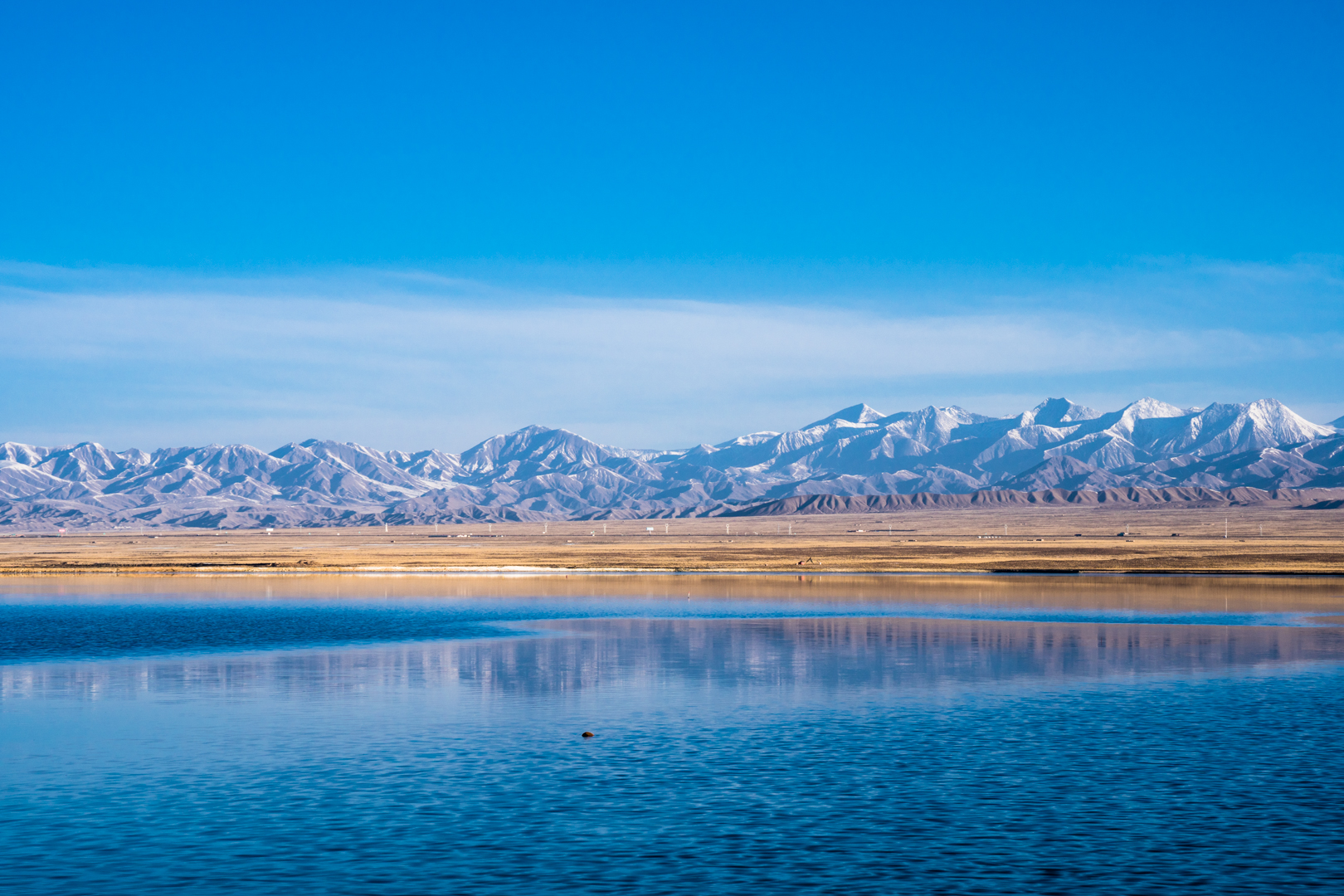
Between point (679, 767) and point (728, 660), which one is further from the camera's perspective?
point (728, 660)

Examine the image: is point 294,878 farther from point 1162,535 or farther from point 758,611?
point 1162,535

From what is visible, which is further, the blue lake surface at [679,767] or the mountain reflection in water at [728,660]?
the mountain reflection in water at [728,660]

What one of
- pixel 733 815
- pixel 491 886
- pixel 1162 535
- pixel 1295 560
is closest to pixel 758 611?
pixel 733 815

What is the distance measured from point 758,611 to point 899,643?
17279 mm

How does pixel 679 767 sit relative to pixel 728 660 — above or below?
above

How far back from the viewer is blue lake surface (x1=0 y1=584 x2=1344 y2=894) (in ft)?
55.3

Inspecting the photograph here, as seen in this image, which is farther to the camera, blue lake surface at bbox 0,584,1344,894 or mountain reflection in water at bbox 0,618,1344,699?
mountain reflection in water at bbox 0,618,1344,699

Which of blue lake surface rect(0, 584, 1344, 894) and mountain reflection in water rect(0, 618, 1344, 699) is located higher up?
blue lake surface rect(0, 584, 1344, 894)

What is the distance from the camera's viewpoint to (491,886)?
1606 cm

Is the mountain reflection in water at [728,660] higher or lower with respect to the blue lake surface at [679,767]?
lower

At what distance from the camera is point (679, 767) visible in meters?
23.4

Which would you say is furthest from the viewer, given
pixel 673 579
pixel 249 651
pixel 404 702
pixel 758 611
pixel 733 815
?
pixel 673 579

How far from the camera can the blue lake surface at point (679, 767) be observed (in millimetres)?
16859

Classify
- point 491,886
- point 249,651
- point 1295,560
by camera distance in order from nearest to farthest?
1. point 491,886
2. point 249,651
3. point 1295,560
